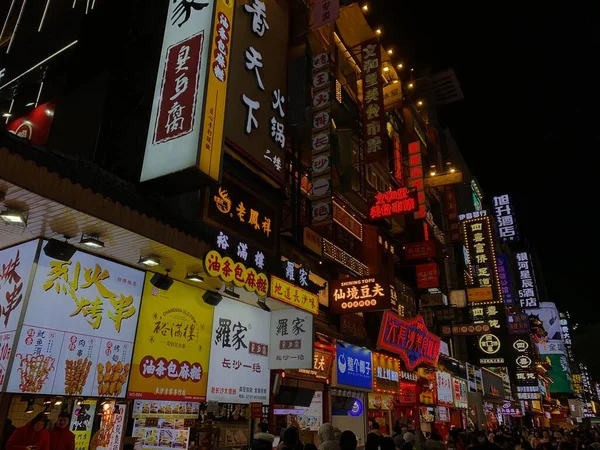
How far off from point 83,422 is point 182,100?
22.4 feet

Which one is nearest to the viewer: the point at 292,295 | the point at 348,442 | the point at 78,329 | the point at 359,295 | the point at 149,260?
the point at 348,442

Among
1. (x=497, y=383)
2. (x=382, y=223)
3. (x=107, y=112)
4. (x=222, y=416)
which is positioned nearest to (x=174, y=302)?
(x=222, y=416)

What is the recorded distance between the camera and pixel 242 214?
13.2 metres

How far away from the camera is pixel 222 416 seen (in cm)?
1153

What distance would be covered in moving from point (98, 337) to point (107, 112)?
5653mm

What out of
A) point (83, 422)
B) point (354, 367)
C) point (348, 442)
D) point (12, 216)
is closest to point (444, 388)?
point (354, 367)

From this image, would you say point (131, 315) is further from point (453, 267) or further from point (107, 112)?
point (453, 267)

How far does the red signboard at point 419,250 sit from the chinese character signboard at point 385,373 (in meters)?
7.50

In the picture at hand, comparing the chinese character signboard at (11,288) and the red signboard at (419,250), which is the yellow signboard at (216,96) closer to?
the chinese character signboard at (11,288)

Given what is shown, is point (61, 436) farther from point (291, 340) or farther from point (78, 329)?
point (291, 340)

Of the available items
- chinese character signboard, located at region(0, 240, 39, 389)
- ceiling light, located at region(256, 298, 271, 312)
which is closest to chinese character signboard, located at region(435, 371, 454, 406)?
ceiling light, located at region(256, 298, 271, 312)

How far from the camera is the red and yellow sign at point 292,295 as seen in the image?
440 inches

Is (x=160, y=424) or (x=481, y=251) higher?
(x=481, y=251)

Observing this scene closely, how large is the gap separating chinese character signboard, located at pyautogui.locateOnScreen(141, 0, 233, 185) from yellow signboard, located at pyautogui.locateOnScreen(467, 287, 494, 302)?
30711mm
